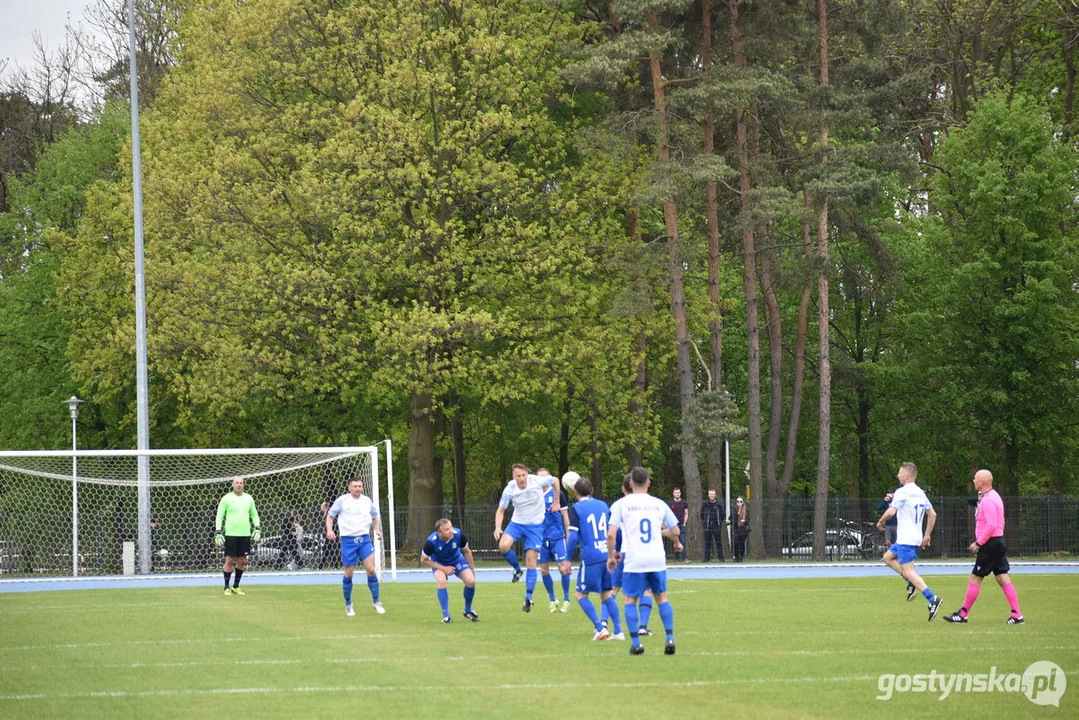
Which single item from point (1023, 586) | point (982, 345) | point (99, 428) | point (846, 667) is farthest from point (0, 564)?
point (982, 345)

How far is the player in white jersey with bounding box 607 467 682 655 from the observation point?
14234 millimetres

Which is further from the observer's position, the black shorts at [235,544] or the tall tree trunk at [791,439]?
the tall tree trunk at [791,439]

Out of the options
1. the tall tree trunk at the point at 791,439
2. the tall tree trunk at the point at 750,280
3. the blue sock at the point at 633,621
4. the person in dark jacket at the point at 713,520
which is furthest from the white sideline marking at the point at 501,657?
the tall tree trunk at the point at 791,439

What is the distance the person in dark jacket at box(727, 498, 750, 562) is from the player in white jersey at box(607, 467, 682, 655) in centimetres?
2272

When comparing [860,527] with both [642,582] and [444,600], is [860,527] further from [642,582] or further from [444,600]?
[642,582]

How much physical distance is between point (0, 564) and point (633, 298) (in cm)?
1621

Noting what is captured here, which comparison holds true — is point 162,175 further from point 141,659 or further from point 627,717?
point 627,717

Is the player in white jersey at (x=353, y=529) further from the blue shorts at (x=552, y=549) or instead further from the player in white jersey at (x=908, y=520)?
the player in white jersey at (x=908, y=520)

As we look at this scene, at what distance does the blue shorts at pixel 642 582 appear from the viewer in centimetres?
1437

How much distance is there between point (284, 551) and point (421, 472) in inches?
208

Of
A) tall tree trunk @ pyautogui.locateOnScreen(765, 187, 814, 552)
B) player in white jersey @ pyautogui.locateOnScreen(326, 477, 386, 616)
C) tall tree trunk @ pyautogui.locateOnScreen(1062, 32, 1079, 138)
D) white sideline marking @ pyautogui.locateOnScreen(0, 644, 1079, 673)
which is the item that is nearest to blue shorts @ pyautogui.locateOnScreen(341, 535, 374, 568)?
player in white jersey @ pyautogui.locateOnScreen(326, 477, 386, 616)

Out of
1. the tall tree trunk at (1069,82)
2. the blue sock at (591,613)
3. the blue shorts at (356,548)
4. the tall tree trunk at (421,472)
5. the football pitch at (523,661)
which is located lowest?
the football pitch at (523,661)

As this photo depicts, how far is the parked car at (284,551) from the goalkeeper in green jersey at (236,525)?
841 centimetres

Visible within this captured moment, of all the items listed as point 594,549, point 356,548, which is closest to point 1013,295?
point 356,548
